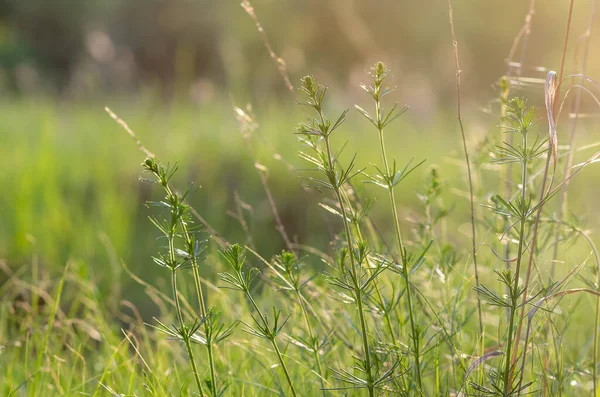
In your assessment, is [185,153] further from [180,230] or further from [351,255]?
[351,255]

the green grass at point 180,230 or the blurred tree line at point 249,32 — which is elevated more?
the blurred tree line at point 249,32

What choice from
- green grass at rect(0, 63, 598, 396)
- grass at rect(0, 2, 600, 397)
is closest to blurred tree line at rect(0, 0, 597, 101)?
green grass at rect(0, 63, 598, 396)

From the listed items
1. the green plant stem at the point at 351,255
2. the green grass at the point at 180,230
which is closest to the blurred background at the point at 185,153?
the green grass at the point at 180,230

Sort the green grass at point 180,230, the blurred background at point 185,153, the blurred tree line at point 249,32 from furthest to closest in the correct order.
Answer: the blurred tree line at point 249,32, the blurred background at point 185,153, the green grass at point 180,230

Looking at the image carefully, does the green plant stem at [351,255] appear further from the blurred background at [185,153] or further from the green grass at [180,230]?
the green grass at [180,230]

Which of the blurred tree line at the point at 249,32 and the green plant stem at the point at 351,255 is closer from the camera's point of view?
the green plant stem at the point at 351,255

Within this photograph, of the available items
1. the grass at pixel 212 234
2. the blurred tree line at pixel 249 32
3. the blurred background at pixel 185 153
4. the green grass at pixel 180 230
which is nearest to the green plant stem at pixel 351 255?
the grass at pixel 212 234

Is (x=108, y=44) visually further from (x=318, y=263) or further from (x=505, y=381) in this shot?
(x=505, y=381)

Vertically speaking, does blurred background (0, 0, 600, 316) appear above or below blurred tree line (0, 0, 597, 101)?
below

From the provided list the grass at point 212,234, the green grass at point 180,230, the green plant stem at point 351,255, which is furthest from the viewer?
the green grass at point 180,230

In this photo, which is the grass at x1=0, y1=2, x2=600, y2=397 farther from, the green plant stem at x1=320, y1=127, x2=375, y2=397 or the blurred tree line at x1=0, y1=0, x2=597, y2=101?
the blurred tree line at x1=0, y1=0, x2=597, y2=101

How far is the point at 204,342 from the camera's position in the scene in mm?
1003

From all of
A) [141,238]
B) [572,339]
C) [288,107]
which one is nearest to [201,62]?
[288,107]

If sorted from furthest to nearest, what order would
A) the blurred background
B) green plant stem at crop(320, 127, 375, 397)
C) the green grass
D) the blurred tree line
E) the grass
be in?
the blurred tree line, the blurred background, the green grass, the grass, green plant stem at crop(320, 127, 375, 397)
